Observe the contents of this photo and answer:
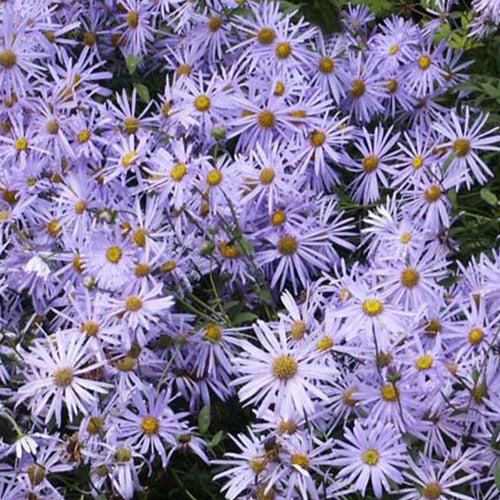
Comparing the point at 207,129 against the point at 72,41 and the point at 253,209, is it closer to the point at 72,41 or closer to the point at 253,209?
the point at 253,209

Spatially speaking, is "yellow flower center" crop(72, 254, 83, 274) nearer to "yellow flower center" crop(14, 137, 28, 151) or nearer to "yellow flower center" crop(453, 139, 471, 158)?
"yellow flower center" crop(14, 137, 28, 151)

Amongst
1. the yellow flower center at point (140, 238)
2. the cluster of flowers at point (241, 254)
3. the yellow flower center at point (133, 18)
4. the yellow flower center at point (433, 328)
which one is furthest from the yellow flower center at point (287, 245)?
the yellow flower center at point (133, 18)

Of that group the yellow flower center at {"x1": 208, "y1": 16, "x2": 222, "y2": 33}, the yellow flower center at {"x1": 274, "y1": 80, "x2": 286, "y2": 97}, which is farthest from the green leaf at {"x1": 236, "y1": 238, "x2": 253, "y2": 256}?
the yellow flower center at {"x1": 208, "y1": 16, "x2": 222, "y2": 33}

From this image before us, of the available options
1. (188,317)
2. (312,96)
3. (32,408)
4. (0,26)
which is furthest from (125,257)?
(0,26)

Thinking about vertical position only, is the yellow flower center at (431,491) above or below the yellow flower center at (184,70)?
below

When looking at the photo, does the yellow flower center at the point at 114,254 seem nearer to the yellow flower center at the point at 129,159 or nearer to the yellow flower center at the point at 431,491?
the yellow flower center at the point at 129,159

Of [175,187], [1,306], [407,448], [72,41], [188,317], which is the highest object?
[72,41]

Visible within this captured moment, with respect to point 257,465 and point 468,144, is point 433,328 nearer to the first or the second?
point 257,465
